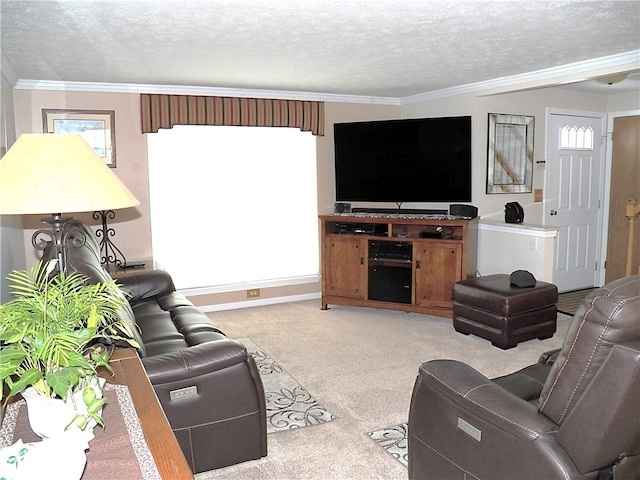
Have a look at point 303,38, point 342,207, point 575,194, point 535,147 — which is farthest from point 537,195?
point 303,38

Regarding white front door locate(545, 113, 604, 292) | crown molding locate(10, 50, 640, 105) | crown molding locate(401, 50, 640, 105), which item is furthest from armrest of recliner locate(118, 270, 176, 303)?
white front door locate(545, 113, 604, 292)

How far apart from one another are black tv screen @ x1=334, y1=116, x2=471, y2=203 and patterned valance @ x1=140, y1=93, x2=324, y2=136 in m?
0.34

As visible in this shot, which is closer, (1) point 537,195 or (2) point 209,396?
(2) point 209,396

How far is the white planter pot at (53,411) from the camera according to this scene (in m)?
1.30

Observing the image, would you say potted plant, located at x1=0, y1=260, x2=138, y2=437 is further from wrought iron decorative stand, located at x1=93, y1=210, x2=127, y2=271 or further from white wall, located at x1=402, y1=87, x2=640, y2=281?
white wall, located at x1=402, y1=87, x2=640, y2=281

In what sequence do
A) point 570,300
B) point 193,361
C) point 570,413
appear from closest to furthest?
point 570,413
point 193,361
point 570,300

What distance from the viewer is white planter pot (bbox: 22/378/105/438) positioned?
1.30m

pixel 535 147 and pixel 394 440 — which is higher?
pixel 535 147

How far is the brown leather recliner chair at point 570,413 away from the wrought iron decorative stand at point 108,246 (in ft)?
11.8

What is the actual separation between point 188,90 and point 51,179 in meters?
3.76

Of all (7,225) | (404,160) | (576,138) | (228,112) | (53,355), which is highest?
(228,112)

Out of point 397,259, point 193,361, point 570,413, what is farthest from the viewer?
point 397,259

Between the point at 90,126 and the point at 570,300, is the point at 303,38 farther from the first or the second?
the point at 570,300

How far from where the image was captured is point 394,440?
2.85 meters
